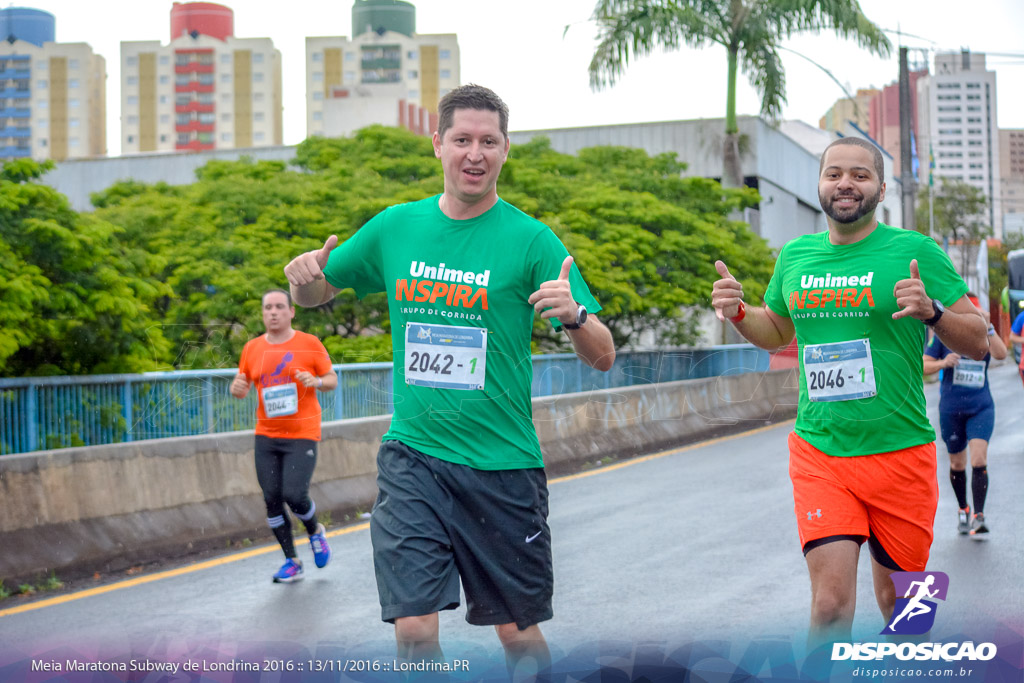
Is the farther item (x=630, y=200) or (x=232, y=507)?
(x=630, y=200)

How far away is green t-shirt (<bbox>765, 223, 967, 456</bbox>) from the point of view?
428 cm

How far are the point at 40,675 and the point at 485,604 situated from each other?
1.91 m

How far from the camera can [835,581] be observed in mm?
4070

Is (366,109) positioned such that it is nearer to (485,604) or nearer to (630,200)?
(630,200)

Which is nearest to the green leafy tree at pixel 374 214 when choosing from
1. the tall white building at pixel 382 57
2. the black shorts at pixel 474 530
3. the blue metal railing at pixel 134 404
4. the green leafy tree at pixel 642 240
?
the green leafy tree at pixel 642 240

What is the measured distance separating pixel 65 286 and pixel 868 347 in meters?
6.88

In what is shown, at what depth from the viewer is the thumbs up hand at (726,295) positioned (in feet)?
14.2

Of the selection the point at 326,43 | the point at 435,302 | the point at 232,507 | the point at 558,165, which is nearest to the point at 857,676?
the point at 435,302

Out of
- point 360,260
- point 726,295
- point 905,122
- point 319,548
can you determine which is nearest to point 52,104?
point 905,122

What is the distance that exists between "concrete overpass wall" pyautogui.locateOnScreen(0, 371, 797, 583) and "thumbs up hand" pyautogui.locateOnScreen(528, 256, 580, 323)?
1.97m

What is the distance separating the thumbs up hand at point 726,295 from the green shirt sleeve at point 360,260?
119 centimetres

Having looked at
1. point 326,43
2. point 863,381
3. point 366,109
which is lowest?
point 863,381

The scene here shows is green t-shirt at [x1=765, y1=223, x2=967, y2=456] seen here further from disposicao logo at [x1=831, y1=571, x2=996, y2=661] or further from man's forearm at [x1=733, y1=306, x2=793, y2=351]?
disposicao logo at [x1=831, y1=571, x2=996, y2=661]

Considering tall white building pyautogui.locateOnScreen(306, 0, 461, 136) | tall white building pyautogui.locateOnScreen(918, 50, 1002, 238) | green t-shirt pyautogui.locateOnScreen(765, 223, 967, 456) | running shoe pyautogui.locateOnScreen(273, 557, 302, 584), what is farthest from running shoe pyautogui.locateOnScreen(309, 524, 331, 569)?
tall white building pyautogui.locateOnScreen(306, 0, 461, 136)
